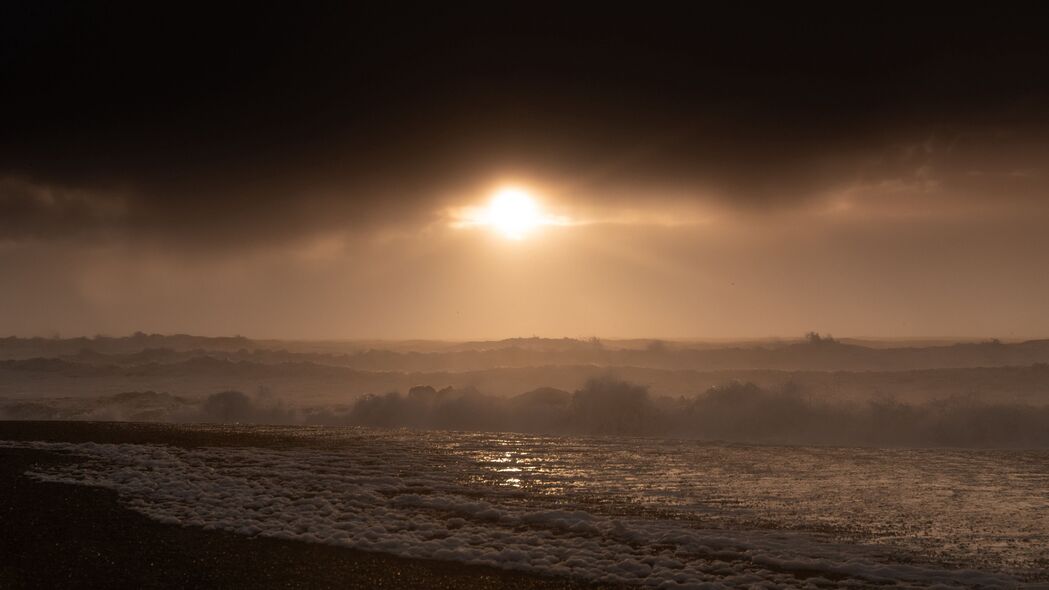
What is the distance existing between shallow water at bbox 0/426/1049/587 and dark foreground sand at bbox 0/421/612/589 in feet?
1.42

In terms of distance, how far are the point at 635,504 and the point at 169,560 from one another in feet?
20.9

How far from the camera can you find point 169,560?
27.6ft

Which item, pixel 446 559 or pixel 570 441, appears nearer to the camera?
pixel 446 559

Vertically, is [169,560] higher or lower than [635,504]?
higher

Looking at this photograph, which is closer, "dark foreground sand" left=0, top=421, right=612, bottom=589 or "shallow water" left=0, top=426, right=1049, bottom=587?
"dark foreground sand" left=0, top=421, right=612, bottom=589

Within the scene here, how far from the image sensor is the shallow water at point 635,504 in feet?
28.2

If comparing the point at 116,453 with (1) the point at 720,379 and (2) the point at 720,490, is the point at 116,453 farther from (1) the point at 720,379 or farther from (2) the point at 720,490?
(1) the point at 720,379

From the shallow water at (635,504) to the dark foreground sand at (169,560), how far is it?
0.43 meters

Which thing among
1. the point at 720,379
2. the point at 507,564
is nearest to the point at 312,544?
the point at 507,564

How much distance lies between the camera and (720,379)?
4900cm

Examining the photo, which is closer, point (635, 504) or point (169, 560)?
point (169, 560)

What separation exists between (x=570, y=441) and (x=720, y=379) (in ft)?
103

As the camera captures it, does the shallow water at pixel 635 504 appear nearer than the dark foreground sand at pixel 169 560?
No

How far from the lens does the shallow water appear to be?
8.60 meters
